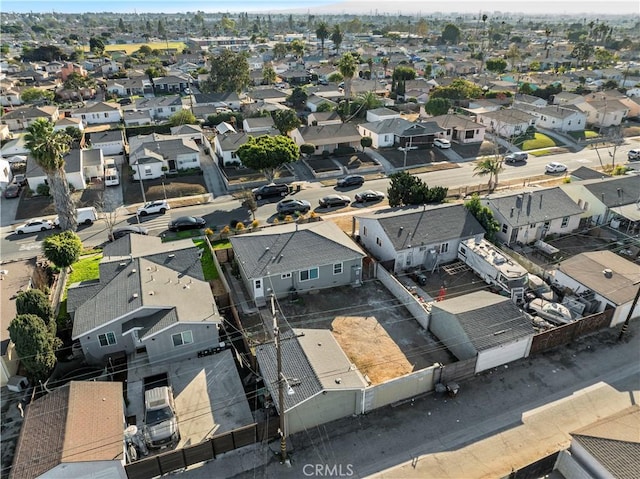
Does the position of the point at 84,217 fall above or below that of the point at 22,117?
below

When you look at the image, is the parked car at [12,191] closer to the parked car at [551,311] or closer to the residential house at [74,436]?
the residential house at [74,436]

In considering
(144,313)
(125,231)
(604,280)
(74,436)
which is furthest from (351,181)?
(74,436)

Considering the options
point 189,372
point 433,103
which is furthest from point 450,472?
point 433,103

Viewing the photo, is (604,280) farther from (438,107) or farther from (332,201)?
(438,107)

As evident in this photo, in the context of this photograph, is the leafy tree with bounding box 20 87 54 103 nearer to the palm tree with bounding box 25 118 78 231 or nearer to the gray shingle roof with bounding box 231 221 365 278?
the palm tree with bounding box 25 118 78 231

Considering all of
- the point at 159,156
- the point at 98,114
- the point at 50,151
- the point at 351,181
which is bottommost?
the point at 351,181

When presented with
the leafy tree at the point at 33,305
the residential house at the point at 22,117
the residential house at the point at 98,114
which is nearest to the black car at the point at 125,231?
the leafy tree at the point at 33,305

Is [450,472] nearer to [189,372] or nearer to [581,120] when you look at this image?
[189,372]
